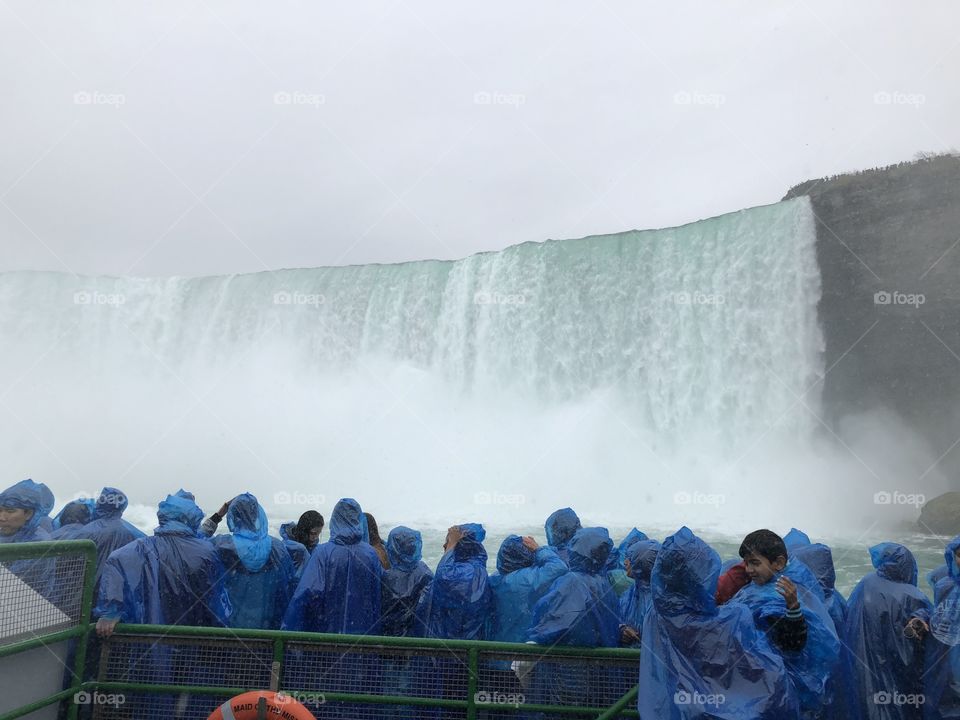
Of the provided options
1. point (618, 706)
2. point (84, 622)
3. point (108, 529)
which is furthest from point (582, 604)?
point (108, 529)

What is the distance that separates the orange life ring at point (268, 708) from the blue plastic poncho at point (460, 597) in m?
1.10

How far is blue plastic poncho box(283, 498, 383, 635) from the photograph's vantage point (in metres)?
4.15

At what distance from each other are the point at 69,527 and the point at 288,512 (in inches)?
699

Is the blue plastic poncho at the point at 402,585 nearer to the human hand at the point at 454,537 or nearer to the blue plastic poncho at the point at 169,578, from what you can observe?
the human hand at the point at 454,537

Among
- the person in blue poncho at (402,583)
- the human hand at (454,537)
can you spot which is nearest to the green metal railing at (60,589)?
the person in blue poncho at (402,583)

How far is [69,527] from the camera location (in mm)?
4723

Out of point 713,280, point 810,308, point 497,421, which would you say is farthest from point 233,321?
point 810,308

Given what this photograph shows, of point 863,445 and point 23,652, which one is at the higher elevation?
point 863,445

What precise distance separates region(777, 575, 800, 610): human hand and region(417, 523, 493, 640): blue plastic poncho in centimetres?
173

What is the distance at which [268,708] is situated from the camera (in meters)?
3.13

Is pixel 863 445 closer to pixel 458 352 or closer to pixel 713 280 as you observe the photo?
pixel 713 280

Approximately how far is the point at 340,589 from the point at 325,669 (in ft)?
1.92

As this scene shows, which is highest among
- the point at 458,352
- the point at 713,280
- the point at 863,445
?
the point at 713,280

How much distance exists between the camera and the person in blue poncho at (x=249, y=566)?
4.23 meters
